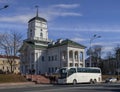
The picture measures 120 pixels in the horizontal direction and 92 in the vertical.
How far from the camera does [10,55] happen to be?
275 ft

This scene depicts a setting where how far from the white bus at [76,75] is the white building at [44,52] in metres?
27.4

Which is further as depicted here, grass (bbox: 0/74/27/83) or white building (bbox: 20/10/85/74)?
white building (bbox: 20/10/85/74)

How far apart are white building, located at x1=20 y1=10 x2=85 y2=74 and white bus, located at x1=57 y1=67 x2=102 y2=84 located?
27353 mm

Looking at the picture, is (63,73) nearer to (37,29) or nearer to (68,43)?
(68,43)

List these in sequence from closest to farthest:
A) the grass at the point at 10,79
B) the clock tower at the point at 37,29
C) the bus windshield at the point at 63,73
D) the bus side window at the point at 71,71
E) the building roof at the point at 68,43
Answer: the grass at the point at 10,79 → the bus windshield at the point at 63,73 → the bus side window at the point at 71,71 → the building roof at the point at 68,43 → the clock tower at the point at 37,29

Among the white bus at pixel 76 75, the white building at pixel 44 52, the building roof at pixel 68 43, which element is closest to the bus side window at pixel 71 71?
the white bus at pixel 76 75

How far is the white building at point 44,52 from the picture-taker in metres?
93.0

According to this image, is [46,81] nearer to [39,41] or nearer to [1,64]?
[39,41]

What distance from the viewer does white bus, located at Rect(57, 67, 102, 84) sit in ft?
192

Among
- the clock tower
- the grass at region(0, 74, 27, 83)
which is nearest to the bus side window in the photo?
the grass at region(0, 74, 27, 83)

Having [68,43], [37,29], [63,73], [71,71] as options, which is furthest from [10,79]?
[37,29]

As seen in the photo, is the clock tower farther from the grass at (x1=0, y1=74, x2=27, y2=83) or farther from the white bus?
the white bus

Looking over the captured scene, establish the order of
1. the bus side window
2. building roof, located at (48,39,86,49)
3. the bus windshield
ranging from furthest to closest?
building roof, located at (48,39,86,49), the bus side window, the bus windshield

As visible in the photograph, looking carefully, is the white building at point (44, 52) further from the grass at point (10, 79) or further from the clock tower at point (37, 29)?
the grass at point (10, 79)
